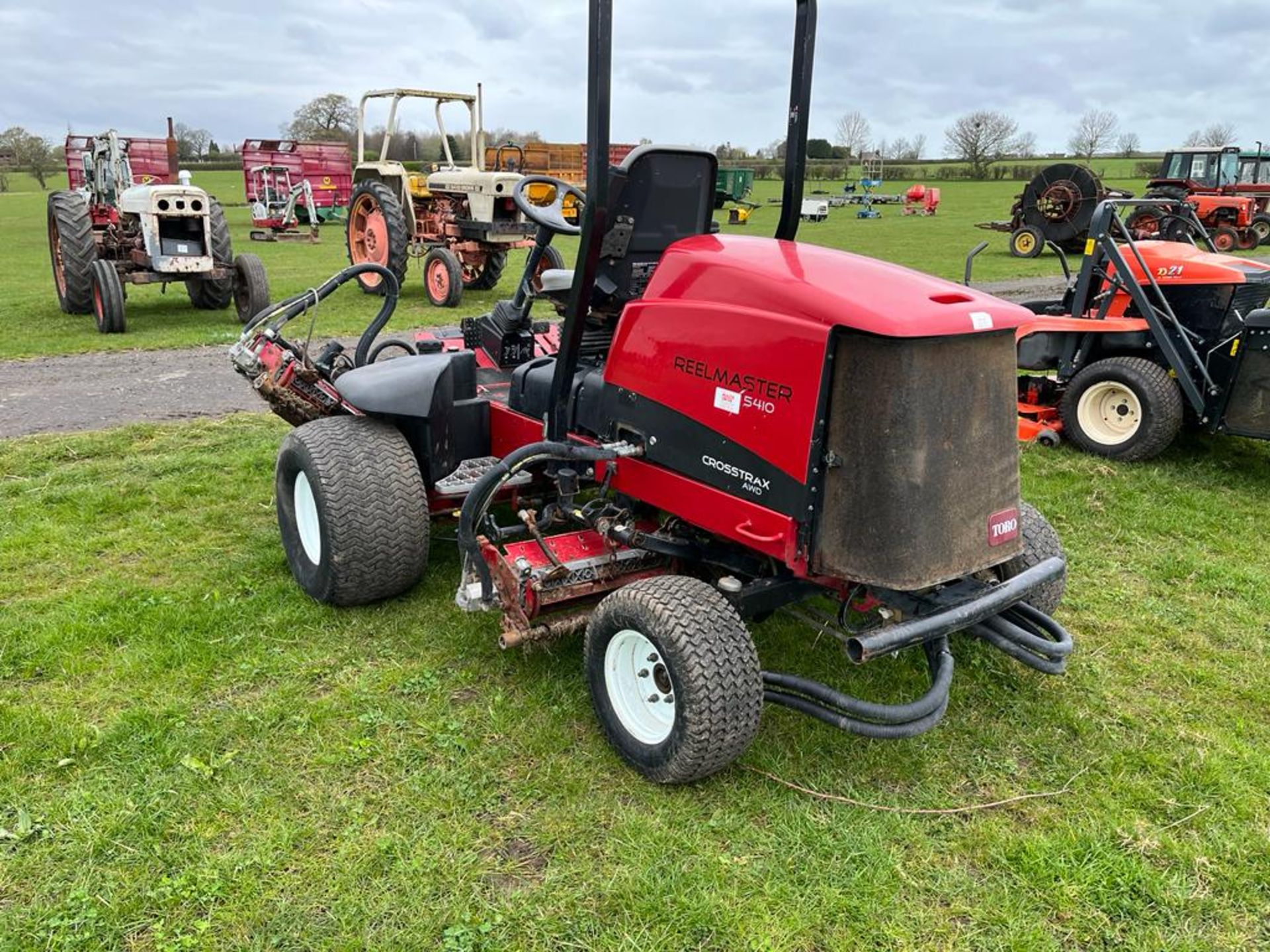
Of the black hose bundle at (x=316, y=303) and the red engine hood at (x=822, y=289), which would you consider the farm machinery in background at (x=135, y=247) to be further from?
the red engine hood at (x=822, y=289)

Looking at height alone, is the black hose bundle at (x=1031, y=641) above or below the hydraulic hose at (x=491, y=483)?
below

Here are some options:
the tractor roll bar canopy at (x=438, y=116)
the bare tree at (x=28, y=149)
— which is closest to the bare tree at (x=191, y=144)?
the bare tree at (x=28, y=149)

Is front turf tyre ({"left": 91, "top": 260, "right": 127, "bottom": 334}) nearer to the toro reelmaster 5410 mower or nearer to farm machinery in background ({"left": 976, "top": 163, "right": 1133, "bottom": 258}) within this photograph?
the toro reelmaster 5410 mower

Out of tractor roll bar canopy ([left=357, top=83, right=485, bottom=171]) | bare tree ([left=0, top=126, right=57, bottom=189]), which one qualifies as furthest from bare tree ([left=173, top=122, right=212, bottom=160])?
tractor roll bar canopy ([left=357, top=83, right=485, bottom=171])

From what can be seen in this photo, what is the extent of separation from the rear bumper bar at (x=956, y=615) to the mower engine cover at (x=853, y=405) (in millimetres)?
105

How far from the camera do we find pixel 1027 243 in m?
20.7

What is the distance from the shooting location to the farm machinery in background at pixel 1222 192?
20516mm

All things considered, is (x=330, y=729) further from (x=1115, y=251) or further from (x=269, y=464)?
(x=1115, y=251)

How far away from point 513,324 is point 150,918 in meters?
2.96

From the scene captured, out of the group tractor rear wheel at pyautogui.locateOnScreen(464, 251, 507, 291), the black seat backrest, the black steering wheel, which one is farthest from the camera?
tractor rear wheel at pyautogui.locateOnScreen(464, 251, 507, 291)

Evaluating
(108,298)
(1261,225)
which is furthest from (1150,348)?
(1261,225)

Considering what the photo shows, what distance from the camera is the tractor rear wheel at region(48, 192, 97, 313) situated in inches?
398

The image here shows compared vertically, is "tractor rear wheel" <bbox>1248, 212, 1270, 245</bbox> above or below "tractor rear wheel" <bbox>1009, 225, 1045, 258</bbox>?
above

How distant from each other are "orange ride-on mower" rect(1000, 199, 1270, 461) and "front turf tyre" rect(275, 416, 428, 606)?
13.7 feet
